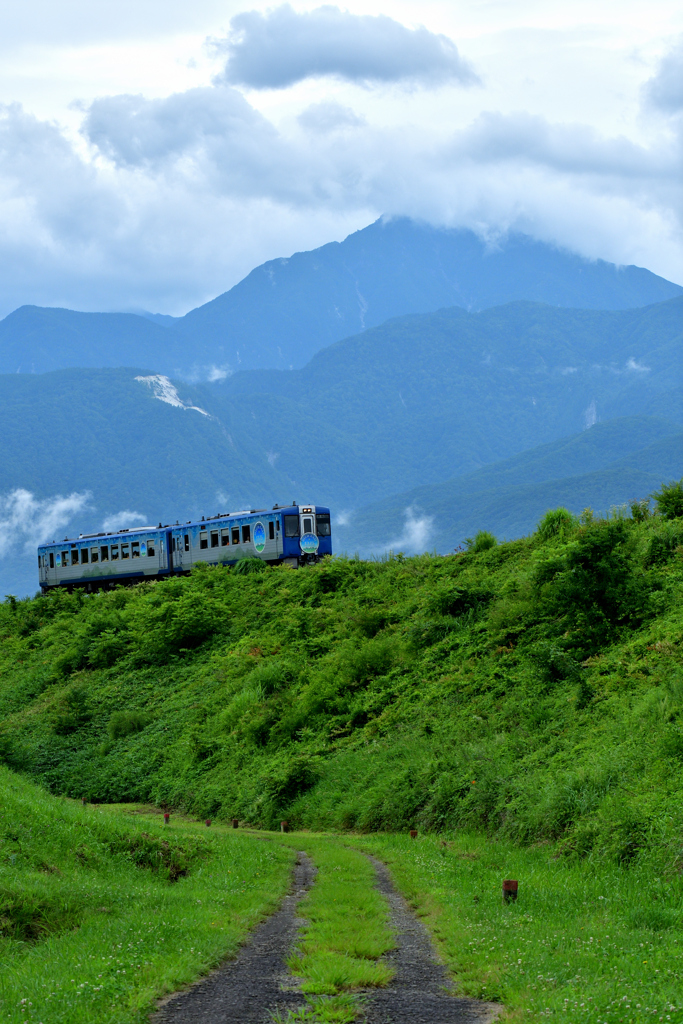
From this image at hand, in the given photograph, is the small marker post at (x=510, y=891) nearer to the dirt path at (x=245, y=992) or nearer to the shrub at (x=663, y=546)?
the dirt path at (x=245, y=992)

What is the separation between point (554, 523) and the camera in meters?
32.4

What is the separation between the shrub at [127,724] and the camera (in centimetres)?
3366

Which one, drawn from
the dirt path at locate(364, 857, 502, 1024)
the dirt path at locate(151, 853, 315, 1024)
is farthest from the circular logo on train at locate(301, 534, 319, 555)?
the dirt path at locate(364, 857, 502, 1024)

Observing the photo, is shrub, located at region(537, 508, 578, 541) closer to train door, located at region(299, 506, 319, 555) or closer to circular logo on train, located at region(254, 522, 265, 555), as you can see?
train door, located at region(299, 506, 319, 555)

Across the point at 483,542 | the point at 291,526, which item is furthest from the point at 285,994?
the point at 291,526

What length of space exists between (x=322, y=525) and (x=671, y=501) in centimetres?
2419

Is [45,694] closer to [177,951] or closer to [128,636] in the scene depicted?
[128,636]

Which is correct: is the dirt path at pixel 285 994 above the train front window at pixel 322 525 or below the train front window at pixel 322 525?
below

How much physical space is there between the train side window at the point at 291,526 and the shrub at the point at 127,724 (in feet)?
52.2

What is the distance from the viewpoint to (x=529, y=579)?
86.0 feet

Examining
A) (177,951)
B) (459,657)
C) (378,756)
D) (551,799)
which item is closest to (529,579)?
(459,657)

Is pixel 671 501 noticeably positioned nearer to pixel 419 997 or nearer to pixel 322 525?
pixel 419 997

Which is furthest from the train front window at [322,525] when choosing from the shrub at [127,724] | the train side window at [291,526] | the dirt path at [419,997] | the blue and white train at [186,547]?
the dirt path at [419,997]

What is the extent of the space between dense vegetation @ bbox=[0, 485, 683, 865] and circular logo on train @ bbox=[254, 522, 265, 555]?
453 cm
